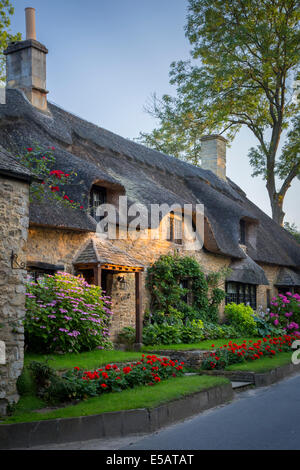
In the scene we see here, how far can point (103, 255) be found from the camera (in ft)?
39.0

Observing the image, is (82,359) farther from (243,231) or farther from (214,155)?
(214,155)

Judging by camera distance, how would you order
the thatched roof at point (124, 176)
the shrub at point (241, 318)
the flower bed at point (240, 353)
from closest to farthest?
the flower bed at point (240, 353)
the thatched roof at point (124, 176)
the shrub at point (241, 318)

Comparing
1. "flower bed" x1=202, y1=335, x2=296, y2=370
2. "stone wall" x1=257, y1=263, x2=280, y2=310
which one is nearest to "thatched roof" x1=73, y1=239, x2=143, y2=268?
"flower bed" x1=202, y1=335, x2=296, y2=370

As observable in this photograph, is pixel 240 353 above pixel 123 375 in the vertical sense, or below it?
below

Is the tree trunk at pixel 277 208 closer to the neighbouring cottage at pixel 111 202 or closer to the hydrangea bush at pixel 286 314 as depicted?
the neighbouring cottage at pixel 111 202

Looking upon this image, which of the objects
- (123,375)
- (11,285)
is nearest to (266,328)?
(123,375)

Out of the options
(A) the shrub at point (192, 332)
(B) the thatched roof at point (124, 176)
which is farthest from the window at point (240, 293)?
(A) the shrub at point (192, 332)

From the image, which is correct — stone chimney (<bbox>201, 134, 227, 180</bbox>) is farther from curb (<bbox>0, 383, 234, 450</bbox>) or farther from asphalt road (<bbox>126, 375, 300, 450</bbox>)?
curb (<bbox>0, 383, 234, 450</bbox>)

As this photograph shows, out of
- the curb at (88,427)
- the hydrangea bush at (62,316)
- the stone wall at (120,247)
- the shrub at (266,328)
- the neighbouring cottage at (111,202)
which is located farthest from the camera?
the shrub at (266,328)

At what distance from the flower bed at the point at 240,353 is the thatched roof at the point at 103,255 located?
10.1ft

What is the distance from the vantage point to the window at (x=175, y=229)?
52.8 ft

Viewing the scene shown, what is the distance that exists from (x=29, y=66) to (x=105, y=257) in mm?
6737

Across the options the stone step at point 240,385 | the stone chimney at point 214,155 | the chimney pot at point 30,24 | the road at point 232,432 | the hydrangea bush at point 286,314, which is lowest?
the stone step at point 240,385
